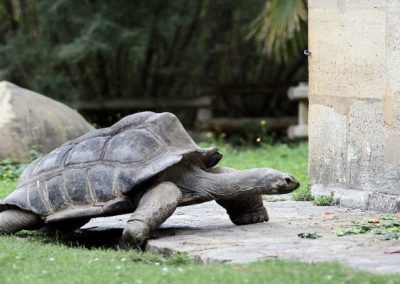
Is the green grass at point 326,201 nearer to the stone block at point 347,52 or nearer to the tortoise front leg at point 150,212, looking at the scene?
the stone block at point 347,52

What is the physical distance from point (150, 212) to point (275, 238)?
896 millimetres

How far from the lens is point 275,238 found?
7477mm

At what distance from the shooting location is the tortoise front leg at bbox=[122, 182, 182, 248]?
297 inches

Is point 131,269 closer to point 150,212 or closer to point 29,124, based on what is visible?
point 150,212

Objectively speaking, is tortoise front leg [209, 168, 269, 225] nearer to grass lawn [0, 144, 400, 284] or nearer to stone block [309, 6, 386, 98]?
grass lawn [0, 144, 400, 284]

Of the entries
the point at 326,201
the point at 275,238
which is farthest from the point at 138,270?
the point at 326,201

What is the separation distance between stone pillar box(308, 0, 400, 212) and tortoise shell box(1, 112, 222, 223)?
1.51m

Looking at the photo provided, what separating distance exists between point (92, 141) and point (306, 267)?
2.60m

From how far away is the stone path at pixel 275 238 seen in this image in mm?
6629

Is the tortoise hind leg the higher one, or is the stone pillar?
the stone pillar

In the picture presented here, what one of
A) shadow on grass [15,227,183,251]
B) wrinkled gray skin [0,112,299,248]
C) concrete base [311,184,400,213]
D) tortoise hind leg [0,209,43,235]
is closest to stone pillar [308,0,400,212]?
concrete base [311,184,400,213]

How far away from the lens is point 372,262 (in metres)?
6.36

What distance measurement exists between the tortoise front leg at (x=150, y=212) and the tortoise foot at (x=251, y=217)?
0.70 metres

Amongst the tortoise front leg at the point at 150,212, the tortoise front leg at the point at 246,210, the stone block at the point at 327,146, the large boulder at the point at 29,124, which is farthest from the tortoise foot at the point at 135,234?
the large boulder at the point at 29,124
